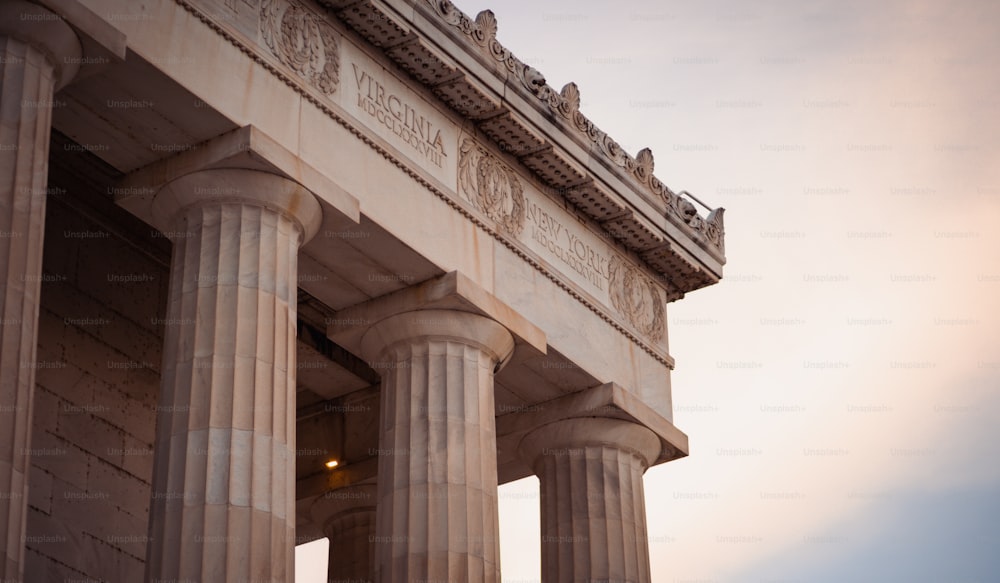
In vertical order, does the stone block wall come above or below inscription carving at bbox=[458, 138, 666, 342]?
below

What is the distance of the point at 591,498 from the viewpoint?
140ft

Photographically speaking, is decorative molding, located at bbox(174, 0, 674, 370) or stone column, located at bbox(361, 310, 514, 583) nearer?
decorative molding, located at bbox(174, 0, 674, 370)

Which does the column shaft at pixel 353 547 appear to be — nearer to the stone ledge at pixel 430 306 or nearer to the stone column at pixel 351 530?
the stone column at pixel 351 530

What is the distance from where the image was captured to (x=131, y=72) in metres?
31.6

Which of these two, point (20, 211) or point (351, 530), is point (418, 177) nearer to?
point (20, 211)

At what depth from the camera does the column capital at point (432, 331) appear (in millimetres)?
38281

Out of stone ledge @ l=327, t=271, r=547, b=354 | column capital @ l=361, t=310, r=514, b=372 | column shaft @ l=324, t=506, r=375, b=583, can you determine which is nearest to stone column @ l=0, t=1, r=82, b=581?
stone ledge @ l=327, t=271, r=547, b=354

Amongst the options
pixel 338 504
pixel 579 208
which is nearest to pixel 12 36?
pixel 579 208

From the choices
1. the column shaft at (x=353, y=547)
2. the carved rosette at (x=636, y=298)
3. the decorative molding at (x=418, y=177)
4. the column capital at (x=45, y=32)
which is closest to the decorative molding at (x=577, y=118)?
the carved rosette at (x=636, y=298)

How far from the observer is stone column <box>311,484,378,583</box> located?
4644 cm

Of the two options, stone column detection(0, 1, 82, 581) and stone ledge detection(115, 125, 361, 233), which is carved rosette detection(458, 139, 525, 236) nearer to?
stone ledge detection(115, 125, 361, 233)

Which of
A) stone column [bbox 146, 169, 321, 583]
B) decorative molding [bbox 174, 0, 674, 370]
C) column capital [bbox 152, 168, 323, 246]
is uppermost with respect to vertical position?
decorative molding [bbox 174, 0, 674, 370]

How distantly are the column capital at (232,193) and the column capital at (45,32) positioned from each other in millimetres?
4011

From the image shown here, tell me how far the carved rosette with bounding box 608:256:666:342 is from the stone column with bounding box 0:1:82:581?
1729 centimetres
